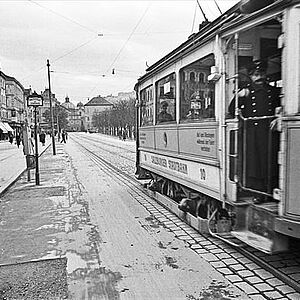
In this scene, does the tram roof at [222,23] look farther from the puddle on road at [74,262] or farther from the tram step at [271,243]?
the puddle on road at [74,262]

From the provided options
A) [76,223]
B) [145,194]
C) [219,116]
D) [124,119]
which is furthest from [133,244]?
[124,119]

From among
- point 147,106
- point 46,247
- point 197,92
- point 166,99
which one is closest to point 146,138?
point 147,106

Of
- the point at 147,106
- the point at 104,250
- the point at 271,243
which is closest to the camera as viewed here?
the point at 271,243

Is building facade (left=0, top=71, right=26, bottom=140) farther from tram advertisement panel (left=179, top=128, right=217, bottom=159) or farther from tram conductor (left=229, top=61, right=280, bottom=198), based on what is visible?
tram conductor (left=229, top=61, right=280, bottom=198)

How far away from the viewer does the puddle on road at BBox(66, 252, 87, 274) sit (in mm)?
5297

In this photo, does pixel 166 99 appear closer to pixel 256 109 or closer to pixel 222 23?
pixel 222 23

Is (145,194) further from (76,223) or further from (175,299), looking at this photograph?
(175,299)

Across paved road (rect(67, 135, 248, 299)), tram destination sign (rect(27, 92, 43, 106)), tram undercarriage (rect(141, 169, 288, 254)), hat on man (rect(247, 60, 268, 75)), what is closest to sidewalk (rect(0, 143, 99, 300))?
paved road (rect(67, 135, 248, 299))

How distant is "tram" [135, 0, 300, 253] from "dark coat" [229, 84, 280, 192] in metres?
0.03

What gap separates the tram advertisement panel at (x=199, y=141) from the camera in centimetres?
609

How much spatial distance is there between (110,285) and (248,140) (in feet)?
8.39

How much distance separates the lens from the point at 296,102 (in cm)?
428

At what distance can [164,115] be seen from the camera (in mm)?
8828

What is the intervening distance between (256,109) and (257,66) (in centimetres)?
72
